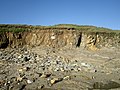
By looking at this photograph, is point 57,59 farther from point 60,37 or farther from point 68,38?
point 68,38

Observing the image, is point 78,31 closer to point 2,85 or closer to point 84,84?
point 84,84

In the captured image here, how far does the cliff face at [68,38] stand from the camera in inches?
865

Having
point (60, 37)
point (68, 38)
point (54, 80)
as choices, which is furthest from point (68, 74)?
point (68, 38)

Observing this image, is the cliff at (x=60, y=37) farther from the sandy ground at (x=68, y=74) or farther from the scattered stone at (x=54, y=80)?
the scattered stone at (x=54, y=80)

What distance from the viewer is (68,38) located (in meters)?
23.0

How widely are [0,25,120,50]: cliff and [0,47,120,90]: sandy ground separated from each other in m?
1.68

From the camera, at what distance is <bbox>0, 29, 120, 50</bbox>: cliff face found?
72.1 feet

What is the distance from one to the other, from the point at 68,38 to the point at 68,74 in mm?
9093

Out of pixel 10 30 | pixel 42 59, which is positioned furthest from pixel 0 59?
pixel 10 30

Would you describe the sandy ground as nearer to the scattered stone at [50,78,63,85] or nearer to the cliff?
the scattered stone at [50,78,63,85]

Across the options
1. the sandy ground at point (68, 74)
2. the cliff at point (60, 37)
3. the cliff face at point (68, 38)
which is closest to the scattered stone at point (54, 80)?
the sandy ground at point (68, 74)

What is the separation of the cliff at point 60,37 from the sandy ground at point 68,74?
1677 millimetres

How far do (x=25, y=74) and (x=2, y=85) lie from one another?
235 cm

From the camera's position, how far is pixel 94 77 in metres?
14.0
